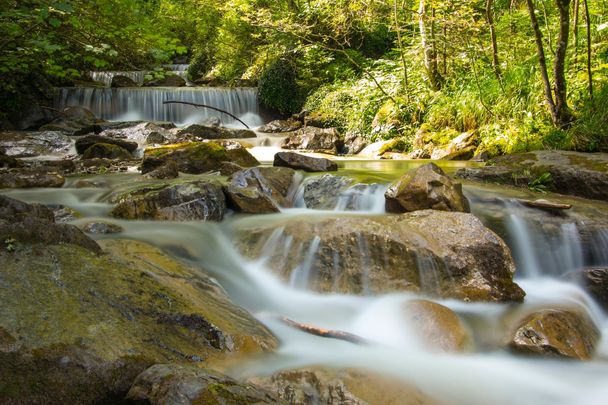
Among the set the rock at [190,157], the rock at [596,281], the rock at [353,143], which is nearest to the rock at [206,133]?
the rock at [353,143]

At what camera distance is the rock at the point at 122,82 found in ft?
58.2

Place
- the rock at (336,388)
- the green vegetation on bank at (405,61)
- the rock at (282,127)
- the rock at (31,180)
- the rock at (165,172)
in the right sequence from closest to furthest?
the rock at (336,388) < the green vegetation on bank at (405,61) < the rock at (31,180) < the rock at (165,172) < the rock at (282,127)

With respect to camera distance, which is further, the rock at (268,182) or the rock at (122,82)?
the rock at (122,82)

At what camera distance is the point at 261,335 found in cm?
293

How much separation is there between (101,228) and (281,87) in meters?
13.2

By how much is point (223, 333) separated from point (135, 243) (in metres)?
1.68

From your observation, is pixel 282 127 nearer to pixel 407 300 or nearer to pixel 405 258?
pixel 405 258

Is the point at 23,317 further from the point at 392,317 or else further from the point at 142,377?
the point at 392,317

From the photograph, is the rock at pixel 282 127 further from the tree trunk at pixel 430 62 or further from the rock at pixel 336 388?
the rock at pixel 336 388

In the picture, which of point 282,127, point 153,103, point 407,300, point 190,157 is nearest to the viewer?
point 407,300

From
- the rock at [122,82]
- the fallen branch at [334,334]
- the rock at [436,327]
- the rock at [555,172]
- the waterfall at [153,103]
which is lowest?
the fallen branch at [334,334]

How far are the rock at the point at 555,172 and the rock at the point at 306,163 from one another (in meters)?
2.27

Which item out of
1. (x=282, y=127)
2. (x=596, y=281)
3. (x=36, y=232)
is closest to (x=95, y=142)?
(x=282, y=127)

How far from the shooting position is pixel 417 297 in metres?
3.84
